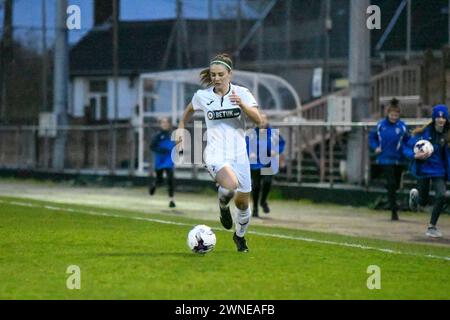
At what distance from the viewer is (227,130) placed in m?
14.8

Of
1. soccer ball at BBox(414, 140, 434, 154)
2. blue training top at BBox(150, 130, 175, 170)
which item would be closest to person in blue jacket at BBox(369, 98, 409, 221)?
soccer ball at BBox(414, 140, 434, 154)

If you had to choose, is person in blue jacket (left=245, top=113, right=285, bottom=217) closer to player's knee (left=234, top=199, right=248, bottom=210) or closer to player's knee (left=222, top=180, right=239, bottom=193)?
player's knee (left=234, top=199, right=248, bottom=210)

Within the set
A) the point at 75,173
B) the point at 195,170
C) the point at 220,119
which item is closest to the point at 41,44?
the point at 75,173

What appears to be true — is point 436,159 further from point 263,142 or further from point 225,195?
point 263,142

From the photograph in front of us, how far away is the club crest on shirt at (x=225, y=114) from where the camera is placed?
14773 millimetres

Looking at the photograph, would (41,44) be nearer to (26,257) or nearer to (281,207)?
(281,207)

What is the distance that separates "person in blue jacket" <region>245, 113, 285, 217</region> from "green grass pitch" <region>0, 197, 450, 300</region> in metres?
3.52

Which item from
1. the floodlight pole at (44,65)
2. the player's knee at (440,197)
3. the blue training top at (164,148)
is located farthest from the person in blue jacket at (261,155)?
the floodlight pole at (44,65)

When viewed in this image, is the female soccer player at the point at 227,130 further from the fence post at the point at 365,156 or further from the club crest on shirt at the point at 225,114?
the fence post at the point at 365,156

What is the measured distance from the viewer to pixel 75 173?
127 ft

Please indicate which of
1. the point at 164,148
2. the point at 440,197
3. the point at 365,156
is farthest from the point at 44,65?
the point at 440,197

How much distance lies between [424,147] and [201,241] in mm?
5362

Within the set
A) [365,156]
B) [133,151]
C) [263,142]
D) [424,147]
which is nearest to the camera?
[424,147]
